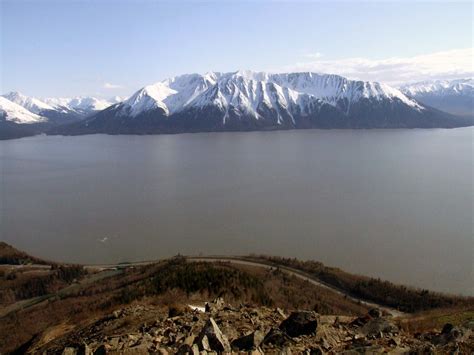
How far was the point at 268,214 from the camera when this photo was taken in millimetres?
31781

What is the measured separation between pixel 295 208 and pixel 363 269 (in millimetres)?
11061

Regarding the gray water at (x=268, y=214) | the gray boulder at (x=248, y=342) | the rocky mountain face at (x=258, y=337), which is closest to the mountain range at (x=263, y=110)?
the gray water at (x=268, y=214)

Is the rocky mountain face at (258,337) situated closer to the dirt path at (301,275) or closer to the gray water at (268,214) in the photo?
the dirt path at (301,275)

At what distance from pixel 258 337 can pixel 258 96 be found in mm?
169864

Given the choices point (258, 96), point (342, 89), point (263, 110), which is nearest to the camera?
point (263, 110)

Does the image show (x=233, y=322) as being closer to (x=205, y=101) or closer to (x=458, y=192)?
(x=458, y=192)

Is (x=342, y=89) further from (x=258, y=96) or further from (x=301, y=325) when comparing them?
(x=301, y=325)

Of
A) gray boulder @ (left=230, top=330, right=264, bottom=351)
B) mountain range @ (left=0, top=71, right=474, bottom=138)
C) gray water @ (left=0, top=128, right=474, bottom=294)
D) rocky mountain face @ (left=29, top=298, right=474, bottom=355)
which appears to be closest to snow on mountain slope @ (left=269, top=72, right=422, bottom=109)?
mountain range @ (left=0, top=71, right=474, bottom=138)

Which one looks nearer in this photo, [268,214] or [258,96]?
[268,214]

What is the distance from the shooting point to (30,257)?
2714 centimetres

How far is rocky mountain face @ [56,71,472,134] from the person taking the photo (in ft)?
486

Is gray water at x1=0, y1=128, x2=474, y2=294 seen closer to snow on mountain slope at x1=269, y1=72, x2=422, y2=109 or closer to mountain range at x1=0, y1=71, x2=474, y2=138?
mountain range at x1=0, y1=71, x2=474, y2=138

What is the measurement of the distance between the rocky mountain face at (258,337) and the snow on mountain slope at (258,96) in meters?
150

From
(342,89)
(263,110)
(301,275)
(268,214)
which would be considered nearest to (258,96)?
(263,110)
